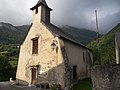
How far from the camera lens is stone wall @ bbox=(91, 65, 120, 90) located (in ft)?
34.0

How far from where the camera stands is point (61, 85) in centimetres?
1897

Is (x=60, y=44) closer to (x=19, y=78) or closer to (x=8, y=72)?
(x=19, y=78)

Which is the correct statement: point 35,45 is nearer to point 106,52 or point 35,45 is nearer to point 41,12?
point 41,12

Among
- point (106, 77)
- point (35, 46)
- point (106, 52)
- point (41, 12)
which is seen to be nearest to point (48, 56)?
point (35, 46)

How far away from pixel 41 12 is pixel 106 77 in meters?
16.2

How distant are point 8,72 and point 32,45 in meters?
11.6

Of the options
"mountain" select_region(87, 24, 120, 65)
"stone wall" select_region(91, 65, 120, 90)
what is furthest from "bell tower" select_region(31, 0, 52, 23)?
"stone wall" select_region(91, 65, 120, 90)

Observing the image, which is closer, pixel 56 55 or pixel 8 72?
pixel 56 55

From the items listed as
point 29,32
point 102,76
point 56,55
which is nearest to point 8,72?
point 29,32

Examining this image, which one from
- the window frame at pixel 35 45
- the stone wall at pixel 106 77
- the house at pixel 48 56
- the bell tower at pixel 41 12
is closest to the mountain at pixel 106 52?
the house at pixel 48 56

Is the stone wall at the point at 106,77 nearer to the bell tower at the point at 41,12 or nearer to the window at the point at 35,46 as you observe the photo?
the window at the point at 35,46

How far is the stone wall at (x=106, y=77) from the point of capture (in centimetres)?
1037

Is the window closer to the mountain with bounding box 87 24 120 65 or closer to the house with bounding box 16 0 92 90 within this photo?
the house with bounding box 16 0 92 90

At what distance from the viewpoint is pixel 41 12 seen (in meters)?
24.3
